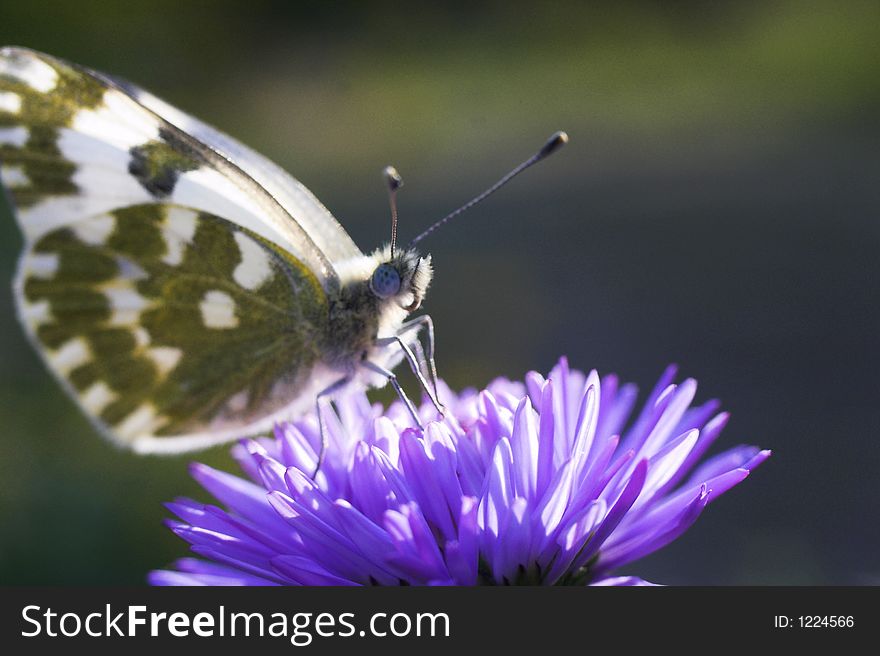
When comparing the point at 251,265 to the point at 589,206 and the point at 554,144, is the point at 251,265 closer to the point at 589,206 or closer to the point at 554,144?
the point at 554,144

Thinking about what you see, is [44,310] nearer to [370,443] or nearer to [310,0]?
[370,443]

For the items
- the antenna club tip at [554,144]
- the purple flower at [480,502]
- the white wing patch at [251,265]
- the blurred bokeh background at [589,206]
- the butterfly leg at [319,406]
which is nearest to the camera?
the purple flower at [480,502]

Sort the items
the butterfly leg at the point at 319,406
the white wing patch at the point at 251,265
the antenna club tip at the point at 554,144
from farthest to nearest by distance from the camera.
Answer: the white wing patch at the point at 251,265 < the antenna club tip at the point at 554,144 < the butterfly leg at the point at 319,406

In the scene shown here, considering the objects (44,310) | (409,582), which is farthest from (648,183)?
(409,582)

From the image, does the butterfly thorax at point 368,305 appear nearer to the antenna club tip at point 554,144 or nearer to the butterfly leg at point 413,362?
the butterfly leg at point 413,362

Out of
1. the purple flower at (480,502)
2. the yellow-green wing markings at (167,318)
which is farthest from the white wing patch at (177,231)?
the purple flower at (480,502)

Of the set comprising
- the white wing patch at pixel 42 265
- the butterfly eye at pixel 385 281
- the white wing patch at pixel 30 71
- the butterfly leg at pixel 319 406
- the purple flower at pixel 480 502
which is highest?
the white wing patch at pixel 30 71

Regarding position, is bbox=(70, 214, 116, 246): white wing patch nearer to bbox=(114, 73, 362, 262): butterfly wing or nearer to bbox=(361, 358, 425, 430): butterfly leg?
bbox=(114, 73, 362, 262): butterfly wing
